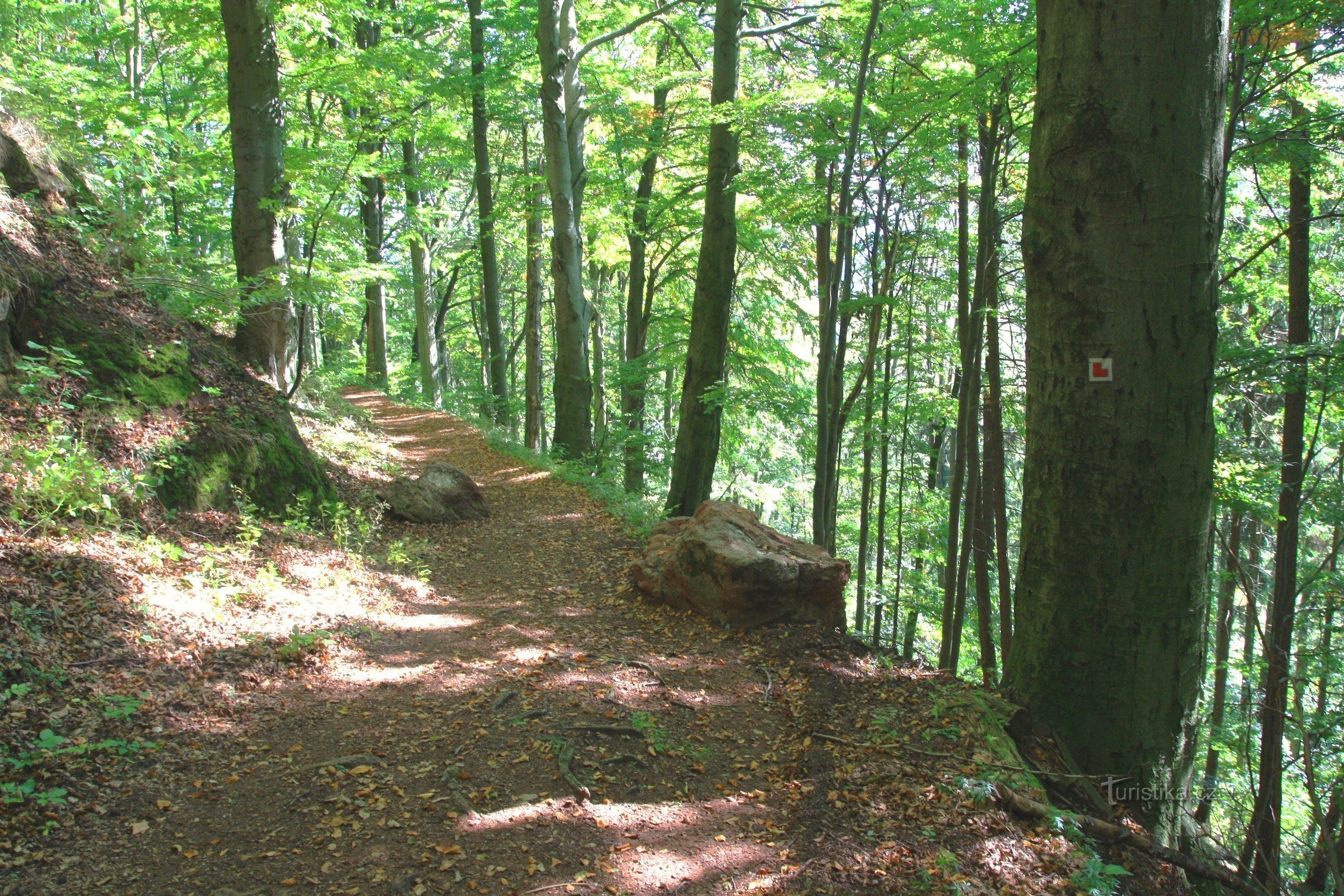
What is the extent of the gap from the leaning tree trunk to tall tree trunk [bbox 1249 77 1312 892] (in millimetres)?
9350

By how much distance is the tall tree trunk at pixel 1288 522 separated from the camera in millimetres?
5512

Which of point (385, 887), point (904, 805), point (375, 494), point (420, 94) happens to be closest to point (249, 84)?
point (375, 494)

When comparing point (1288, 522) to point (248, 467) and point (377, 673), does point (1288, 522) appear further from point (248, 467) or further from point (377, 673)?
point (248, 467)

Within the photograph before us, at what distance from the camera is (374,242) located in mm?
16625

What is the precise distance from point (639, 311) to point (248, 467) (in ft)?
33.1

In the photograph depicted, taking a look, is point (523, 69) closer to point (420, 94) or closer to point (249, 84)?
point (420, 94)

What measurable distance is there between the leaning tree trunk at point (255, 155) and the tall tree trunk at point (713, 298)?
4.74m

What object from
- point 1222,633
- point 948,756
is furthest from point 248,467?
point 1222,633

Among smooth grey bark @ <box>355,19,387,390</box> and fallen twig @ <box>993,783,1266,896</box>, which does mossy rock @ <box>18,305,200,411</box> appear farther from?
smooth grey bark @ <box>355,19,387,390</box>

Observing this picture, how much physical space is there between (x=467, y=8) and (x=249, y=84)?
9018 millimetres

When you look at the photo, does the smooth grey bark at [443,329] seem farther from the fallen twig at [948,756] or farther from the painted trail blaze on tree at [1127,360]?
the painted trail blaze on tree at [1127,360]

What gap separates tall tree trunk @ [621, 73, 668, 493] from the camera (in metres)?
13.0

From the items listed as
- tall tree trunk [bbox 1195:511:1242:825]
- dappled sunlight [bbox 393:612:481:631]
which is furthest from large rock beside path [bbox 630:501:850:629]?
tall tree trunk [bbox 1195:511:1242:825]

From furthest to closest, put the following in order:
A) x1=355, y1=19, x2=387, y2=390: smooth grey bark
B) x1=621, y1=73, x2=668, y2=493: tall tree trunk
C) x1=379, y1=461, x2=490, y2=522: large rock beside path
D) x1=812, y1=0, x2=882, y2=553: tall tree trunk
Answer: x1=355, y1=19, x2=387, y2=390: smooth grey bark < x1=621, y1=73, x2=668, y2=493: tall tree trunk < x1=379, y1=461, x2=490, y2=522: large rock beside path < x1=812, y1=0, x2=882, y2=553: tall tree trunk
